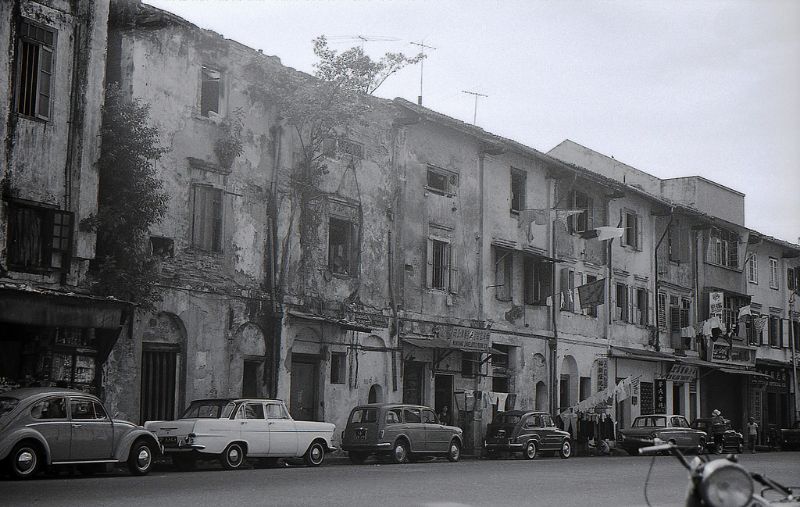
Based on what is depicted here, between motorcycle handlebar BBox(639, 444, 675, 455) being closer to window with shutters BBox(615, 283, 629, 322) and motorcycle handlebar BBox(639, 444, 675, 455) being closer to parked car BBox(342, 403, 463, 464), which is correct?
parked car BBox(342, 403, 463, 464)

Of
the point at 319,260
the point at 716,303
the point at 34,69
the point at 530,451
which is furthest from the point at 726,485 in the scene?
the point at 716,303

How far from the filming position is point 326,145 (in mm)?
29703

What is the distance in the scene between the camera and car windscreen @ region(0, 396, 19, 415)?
17.2m

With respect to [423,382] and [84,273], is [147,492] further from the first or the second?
[423,382]

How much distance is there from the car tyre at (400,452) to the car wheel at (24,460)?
33.7 feet

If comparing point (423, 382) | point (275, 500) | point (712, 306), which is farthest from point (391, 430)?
point (712, 306)

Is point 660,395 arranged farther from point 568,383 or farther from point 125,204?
point 125,204

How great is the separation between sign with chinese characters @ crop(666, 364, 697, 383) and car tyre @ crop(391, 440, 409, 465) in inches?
859

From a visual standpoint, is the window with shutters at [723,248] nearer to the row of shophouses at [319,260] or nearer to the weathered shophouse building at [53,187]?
the row of shophouses at [319,260]

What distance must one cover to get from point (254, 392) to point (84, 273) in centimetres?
641

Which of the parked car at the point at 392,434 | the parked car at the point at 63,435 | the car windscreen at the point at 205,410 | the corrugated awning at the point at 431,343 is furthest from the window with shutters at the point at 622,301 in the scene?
the parked car at the point at 63,435

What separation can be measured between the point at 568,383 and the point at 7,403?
25658mm

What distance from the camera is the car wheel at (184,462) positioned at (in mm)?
21375

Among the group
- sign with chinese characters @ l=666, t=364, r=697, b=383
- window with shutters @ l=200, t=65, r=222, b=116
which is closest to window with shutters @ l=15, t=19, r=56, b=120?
window with shutters @ l=200, t=65, r=222, b=116
